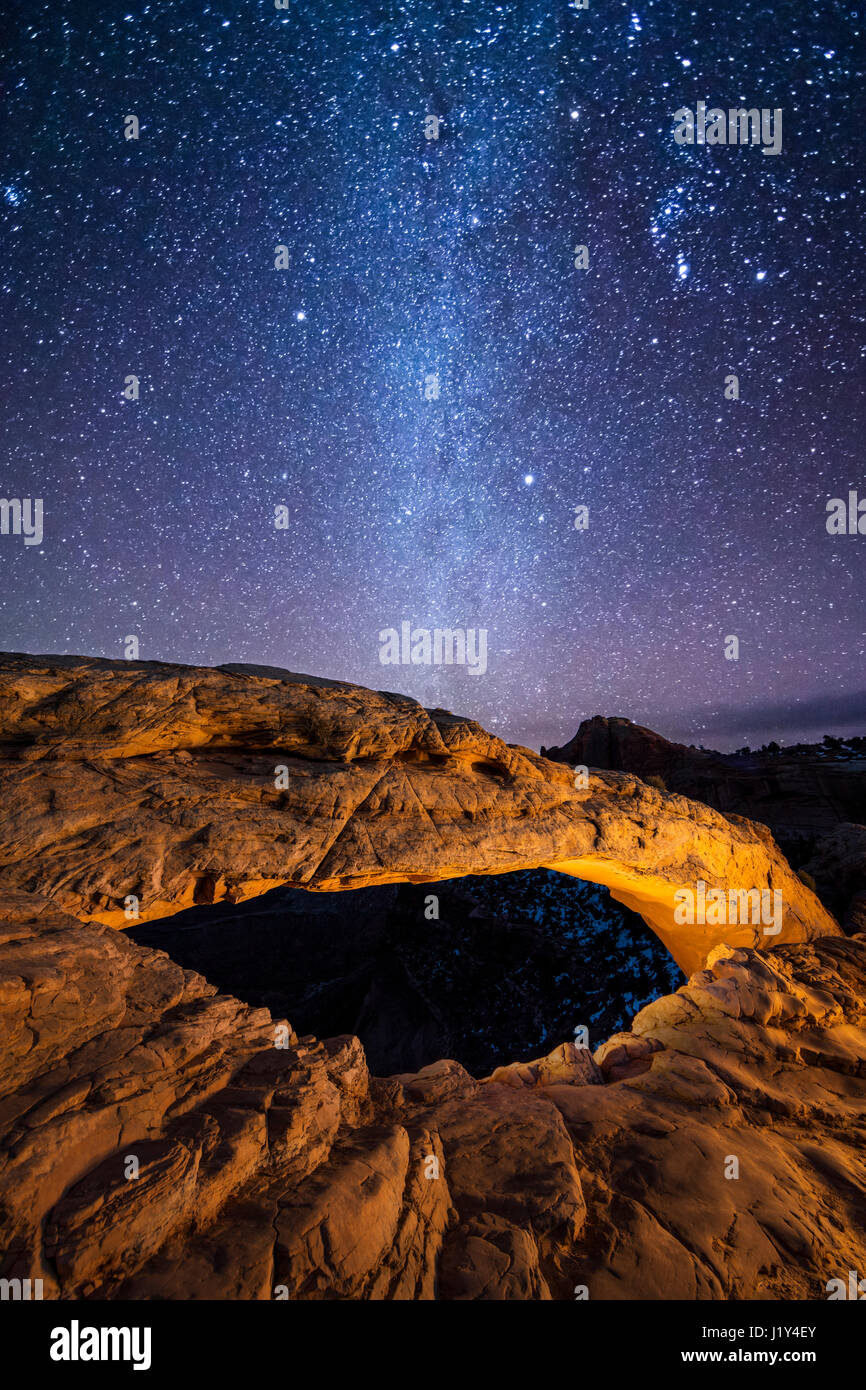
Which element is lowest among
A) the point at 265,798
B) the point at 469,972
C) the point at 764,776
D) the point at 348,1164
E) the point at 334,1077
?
the point at 469,972

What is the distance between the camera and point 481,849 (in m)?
10.3

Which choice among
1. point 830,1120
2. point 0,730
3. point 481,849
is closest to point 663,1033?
point 830,1120

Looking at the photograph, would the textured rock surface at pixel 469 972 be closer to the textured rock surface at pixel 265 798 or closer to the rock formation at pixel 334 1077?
the textured rock surface at pixel 265 798

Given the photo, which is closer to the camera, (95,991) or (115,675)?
(95,991)

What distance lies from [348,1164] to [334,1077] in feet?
4.83

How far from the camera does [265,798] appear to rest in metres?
9.34

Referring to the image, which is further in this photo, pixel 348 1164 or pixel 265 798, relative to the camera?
pixel 265 798

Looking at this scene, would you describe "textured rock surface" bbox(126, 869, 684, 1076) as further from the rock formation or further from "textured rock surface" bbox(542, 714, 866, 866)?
"textured rock surface" bbox(542, 714, 866, 866)

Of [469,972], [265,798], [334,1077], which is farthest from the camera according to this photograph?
[469,972]

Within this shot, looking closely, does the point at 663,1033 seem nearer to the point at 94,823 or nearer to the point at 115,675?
the point at 94,823

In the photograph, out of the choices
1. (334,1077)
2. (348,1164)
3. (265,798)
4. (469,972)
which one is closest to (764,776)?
(469,972)

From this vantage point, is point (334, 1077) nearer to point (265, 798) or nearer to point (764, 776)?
point (265, 798)
